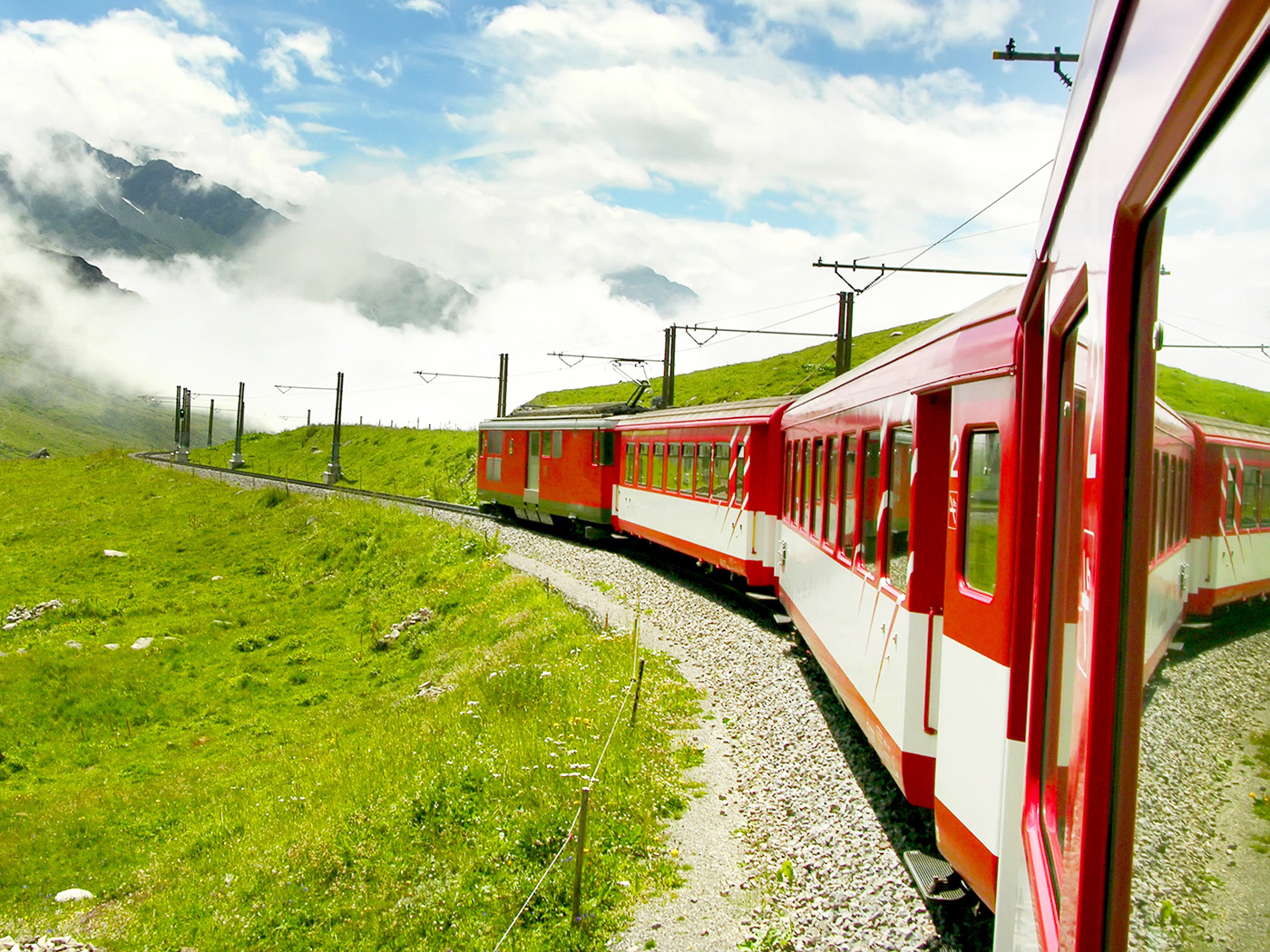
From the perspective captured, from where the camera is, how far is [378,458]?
61156 mm

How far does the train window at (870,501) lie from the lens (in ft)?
22.5

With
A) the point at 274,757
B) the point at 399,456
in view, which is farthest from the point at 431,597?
the point at 399,456

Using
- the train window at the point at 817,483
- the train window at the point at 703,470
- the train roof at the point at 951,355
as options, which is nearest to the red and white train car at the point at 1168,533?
the train roof at the point at 951,355

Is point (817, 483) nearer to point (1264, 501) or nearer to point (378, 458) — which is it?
point (1264, 501)

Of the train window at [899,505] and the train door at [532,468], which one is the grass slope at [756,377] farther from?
the train window at [899,505]

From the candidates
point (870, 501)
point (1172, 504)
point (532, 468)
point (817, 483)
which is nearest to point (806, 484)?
point (817, 483)

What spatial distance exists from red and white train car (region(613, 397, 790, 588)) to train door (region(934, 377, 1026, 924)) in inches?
339

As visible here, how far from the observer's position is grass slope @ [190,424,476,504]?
4912 centimetres

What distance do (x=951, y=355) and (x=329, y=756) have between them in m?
9.51

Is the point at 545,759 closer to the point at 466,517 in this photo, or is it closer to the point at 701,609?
the point at 701,609

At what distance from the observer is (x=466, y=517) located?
100ft

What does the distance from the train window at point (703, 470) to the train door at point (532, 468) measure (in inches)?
416

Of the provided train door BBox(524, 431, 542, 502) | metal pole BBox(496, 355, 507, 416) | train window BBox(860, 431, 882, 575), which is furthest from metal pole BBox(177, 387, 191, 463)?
train window BBox(860, 431, 882, 575)

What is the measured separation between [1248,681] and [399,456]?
60002mm
